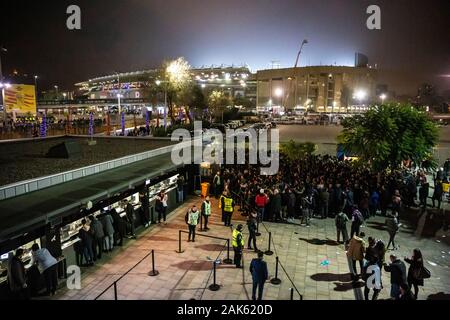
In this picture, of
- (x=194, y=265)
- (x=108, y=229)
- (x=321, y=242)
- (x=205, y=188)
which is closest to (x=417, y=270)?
(x=321, y=242)

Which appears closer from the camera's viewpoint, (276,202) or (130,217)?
(130,217)

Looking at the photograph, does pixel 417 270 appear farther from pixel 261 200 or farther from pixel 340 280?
pixel 261 200

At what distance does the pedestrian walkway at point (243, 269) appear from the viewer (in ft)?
29.5

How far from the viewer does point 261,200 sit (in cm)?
1435

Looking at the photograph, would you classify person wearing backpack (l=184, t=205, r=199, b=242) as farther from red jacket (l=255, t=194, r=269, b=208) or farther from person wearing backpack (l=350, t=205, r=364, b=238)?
person wearing backpack (l=350, t=205, r=364, b=238)

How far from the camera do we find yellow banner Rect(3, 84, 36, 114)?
104ft

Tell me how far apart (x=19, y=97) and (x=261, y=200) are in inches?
1115

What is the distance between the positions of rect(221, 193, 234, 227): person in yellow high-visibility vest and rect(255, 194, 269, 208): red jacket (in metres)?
1.18

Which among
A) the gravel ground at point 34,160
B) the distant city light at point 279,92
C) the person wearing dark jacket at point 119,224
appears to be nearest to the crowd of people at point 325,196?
the person wearing dark jacket at point 119,224

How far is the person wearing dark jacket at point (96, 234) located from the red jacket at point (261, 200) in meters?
6.31

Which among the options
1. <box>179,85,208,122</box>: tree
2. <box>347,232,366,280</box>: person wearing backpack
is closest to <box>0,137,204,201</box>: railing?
<box>347,232,366,280</box>: person wearing backpack

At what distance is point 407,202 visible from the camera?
17.1 meters

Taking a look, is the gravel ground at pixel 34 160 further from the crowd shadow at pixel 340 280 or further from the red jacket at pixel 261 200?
the crowd shadow at pixel 340 280
